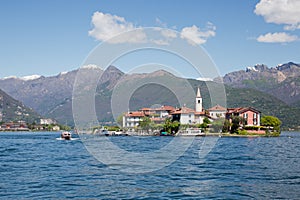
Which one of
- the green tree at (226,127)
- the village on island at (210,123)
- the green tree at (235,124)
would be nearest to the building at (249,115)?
the village on island at (210,123)

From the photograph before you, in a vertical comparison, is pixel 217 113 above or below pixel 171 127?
above

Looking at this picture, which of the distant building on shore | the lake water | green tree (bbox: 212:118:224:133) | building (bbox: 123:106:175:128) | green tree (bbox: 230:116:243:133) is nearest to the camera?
the lake water

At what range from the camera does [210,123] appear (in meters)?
93.1

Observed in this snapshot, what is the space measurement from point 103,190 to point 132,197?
167 centimetres

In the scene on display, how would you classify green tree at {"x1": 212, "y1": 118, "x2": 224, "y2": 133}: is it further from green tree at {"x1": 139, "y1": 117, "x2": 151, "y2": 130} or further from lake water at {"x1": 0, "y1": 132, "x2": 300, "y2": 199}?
lake water at {"x1": 0, "y1": 132, "x2": 300, "y2": 199}

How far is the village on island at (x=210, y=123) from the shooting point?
89.7 metres

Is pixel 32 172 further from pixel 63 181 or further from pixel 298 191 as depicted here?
pixel 298 191

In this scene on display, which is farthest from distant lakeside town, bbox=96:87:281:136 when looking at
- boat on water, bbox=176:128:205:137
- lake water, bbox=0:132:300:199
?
lake water, bbox=0:132:300:199

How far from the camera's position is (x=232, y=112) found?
100000 mm

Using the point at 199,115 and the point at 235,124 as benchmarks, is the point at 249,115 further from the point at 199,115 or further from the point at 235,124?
the point at 199,115

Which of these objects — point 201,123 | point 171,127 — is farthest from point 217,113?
point 171,127

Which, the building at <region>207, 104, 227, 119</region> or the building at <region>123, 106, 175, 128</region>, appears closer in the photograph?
the building at <region>207, 104, 227, 119</region>

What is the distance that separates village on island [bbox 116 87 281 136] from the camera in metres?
89.7

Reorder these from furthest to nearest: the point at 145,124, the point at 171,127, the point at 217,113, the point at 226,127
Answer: the point at 145,124 < the point at 217,113 < the point at 171,127 < the point at 226,127
